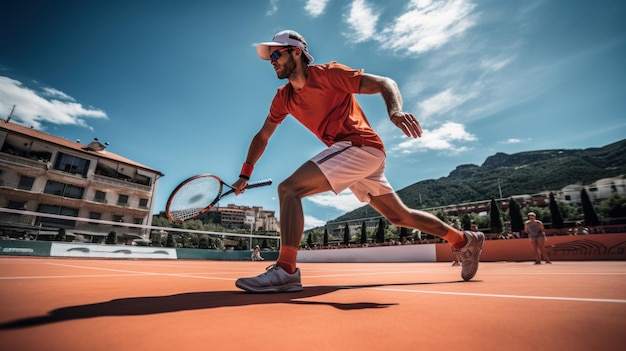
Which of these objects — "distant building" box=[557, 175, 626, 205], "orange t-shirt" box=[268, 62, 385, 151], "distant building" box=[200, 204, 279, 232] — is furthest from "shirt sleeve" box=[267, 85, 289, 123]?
"distant building" box=[557, 175, 626, 205]

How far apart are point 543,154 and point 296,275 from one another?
232m

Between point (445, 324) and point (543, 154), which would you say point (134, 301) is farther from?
point (543, 154)

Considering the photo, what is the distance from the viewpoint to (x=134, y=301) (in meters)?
1.82

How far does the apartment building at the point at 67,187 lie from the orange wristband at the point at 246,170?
3383 cm

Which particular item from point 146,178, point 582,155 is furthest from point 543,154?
point 146,178

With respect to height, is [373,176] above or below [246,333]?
above

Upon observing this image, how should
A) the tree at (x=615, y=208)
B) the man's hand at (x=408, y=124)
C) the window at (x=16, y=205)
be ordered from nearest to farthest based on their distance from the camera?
1. the man's hand at (x=408, y=124)
2. the window at (x=16, y=205)
3. the tree at (x=615, y=208)

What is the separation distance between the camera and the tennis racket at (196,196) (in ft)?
15.1

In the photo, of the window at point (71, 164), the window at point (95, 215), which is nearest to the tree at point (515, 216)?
the window at point (95, 215)

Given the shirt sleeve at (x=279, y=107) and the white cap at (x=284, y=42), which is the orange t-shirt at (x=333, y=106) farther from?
the white cap at (x=284, y=42)

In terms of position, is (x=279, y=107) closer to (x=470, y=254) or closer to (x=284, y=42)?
(x=284, y=42)

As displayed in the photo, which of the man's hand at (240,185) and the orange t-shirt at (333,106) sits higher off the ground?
the orange t-shirt at (333,106)

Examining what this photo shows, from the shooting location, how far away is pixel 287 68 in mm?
3012

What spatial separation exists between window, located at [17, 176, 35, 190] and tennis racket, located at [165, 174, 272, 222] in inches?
1677
